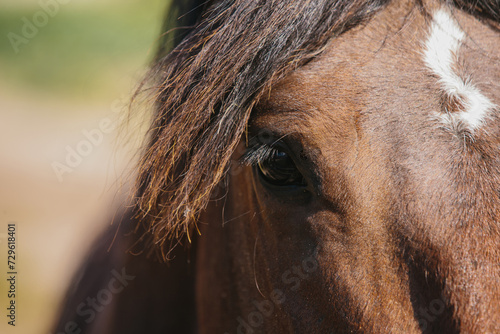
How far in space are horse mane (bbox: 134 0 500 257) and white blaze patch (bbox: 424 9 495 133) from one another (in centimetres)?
20

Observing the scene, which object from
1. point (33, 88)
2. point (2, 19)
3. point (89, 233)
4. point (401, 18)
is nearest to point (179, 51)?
point (401, 18)

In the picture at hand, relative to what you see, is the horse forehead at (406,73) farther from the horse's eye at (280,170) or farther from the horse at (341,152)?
the horse's eye at (280,170)

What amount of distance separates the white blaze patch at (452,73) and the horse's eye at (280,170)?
42cm

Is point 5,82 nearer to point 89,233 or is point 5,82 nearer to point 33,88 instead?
point 33,88

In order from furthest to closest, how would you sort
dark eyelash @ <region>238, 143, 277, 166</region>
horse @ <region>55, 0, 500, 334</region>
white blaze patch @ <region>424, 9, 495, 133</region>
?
dark eyelash @ <region>238, 143, 277, 166</region> → white blaze patch @ <region>424, 9, 495, 133</region> → horse @ <region>55, 0, 500, 334</region>

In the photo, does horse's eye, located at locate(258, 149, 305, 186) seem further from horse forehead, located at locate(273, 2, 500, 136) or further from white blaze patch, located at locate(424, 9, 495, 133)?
white blaze patch, located at locate(424, 9, 495, 133)

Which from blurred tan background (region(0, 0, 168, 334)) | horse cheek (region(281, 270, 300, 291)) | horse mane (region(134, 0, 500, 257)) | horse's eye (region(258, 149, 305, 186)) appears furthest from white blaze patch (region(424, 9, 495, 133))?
blurred tan background (region(0, 0, 168, 334))

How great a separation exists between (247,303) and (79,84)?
8.51 ft

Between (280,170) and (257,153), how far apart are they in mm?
83

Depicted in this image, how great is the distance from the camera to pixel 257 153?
135 cm

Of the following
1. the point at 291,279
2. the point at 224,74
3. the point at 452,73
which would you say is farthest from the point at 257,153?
the point at 452,73

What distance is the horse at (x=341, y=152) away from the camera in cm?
112

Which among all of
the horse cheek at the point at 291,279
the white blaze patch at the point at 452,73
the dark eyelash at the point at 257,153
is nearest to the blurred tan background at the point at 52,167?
the dark eyelash at the point at 257,153

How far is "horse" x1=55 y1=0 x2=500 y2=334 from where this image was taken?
1122 mm
